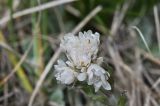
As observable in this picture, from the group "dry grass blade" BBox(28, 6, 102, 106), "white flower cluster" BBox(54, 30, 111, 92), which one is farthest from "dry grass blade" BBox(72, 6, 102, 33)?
"white flower cluster" BBox(54, 30, 111, 92)

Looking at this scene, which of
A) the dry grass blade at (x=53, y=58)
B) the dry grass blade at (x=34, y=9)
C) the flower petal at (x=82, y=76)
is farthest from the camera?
the dry grass blade at (x=34, y=9)

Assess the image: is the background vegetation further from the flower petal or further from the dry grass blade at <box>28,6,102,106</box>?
the flower petal

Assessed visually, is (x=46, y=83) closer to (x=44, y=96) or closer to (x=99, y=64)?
(x=44, y=96)

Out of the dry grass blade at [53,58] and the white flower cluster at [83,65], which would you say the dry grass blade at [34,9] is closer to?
the dry grass blade at [53,58]

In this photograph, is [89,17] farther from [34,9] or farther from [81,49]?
[81,49]

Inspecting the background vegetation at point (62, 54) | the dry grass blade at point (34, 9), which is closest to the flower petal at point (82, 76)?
the background vegetation at point (62, 54)
